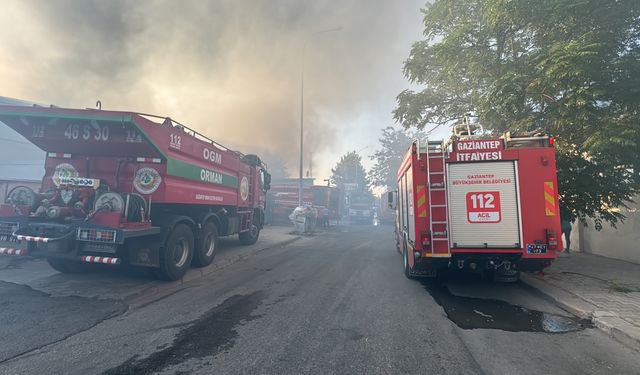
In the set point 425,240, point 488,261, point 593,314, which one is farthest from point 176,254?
point 593,314

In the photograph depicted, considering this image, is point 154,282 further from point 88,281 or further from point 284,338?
point 284,338

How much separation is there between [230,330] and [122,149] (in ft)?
14.1

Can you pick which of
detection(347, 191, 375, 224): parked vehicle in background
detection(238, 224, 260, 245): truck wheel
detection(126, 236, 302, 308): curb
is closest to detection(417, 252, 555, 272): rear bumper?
detection(126, 236, 302, 308): curb

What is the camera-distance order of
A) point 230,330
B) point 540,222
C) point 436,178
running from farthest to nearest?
1. point 436,178
2. point 540,222
3. point 230,330

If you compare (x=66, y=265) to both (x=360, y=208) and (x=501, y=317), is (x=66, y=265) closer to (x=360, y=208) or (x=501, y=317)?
(x=501, y=317)

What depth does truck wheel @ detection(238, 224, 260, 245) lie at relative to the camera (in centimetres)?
1212

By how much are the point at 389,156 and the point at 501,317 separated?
163 feet

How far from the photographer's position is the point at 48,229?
5.75m

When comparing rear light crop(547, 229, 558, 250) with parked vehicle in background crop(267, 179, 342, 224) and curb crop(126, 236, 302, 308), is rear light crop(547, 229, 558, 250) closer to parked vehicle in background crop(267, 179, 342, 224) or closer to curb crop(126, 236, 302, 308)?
curb crop(126, 236, 302, 308)

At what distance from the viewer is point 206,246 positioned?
834 cm

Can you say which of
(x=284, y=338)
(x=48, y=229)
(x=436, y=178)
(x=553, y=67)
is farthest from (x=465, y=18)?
(x=48, y=229)

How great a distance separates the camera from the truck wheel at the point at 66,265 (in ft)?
22.4

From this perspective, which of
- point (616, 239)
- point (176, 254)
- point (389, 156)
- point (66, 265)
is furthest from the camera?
point (389, 156)

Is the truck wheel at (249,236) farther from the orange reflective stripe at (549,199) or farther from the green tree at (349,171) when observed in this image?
the green tree at (349,171)
